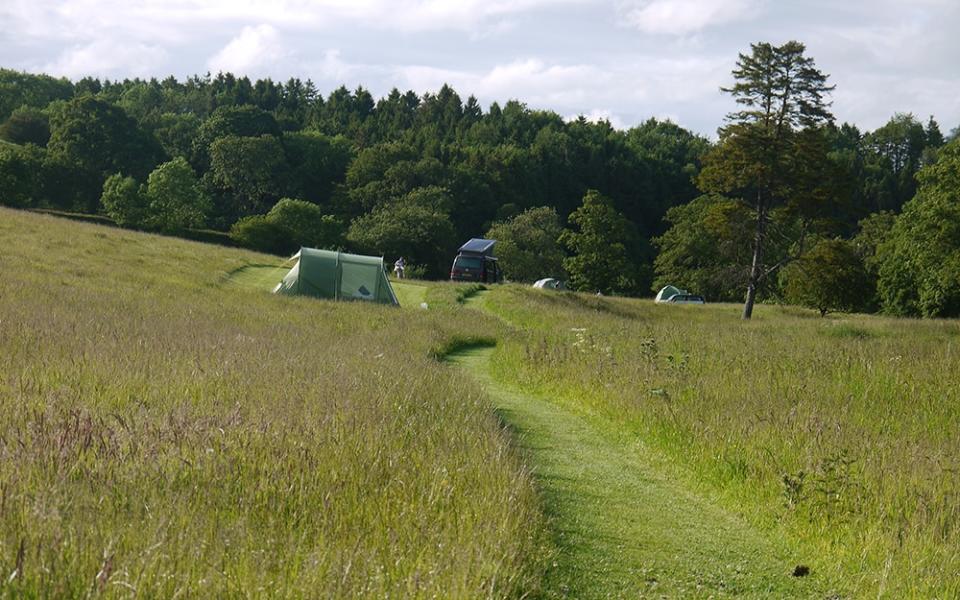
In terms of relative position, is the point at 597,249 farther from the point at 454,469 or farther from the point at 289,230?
the point at 454,469

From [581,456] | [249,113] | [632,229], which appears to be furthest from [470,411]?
[249,113]

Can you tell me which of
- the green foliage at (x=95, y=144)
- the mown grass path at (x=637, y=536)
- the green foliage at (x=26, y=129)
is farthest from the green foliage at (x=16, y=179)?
the mown grass path at (x=637, y=536)

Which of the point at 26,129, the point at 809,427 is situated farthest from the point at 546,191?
the point at 809,427

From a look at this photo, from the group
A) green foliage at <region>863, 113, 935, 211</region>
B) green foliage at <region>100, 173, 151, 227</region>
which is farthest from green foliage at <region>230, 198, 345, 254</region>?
green foliage at <region>863, 113, 935, 211</region>

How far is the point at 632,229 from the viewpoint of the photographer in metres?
91.9

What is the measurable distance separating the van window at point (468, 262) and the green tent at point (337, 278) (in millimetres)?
18783

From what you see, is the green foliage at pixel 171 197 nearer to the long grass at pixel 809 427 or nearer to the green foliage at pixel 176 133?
the green foliage at pixel 176 133

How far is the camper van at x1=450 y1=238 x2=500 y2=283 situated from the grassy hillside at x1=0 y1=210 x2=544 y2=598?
37.1 meters

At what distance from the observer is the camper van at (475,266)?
1944 inches

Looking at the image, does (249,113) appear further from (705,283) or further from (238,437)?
(238,437)

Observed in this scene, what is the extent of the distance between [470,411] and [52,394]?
3.90 meters

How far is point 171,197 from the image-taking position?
75000 millimetres

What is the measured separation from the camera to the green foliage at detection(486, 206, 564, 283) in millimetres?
74500

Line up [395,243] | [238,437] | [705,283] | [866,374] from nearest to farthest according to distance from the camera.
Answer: [238,437], [866,374], [705,283], [395,243]
